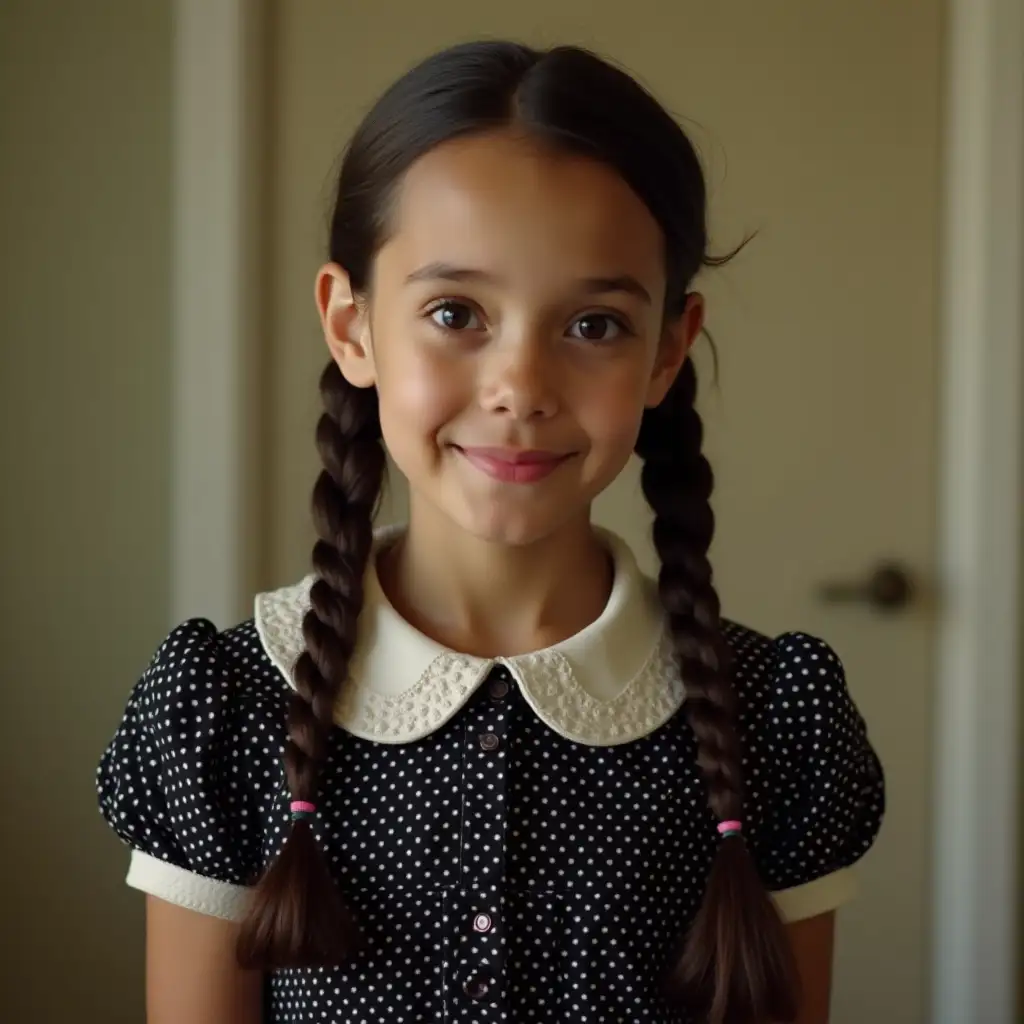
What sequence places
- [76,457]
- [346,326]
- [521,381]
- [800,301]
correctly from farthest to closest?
[800,301] → [76,457] → [346,326] → [521,381]

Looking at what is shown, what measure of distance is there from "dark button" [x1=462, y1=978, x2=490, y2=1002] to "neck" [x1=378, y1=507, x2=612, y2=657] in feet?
0.71

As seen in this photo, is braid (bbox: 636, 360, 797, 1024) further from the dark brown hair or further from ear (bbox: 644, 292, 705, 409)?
ear (bbox: 644, 292, 705, 409)

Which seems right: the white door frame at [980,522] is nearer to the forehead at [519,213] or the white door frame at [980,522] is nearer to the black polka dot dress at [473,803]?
the black polka dot dress at [473,803]

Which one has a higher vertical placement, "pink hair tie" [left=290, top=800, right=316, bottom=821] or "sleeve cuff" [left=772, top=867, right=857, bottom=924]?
"pink hair tie" [left=290, top=800, right=316, bottom=821]

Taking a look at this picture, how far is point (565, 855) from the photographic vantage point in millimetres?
816

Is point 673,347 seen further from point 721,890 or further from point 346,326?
point 721,890

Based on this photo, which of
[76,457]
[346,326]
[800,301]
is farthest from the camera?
[800,301]

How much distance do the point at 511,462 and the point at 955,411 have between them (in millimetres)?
909

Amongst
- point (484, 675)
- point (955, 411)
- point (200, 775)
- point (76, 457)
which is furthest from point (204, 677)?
point (955, 411)

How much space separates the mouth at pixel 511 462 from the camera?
780mm

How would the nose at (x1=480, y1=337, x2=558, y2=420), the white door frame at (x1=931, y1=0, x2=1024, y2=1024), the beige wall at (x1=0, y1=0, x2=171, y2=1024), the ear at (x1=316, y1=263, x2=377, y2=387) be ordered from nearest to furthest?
the nose at (x1=480, y1=337, x2=558, y2=420)
the ear at (x1=316, y1=263, x2=377, y2=387)
the beige wall at (x1=0, y1=0, x2=171, y2=1024)
the white door frame at (x1=931, y1=0, x2=1024, y2=1024)

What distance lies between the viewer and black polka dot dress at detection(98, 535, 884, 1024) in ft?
2.64

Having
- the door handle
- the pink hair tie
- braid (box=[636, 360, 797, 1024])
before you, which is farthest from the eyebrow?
the door handle

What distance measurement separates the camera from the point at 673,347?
875mm
